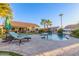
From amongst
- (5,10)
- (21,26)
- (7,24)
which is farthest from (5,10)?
(21,26)

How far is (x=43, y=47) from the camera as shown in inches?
129

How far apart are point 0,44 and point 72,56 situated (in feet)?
2.92

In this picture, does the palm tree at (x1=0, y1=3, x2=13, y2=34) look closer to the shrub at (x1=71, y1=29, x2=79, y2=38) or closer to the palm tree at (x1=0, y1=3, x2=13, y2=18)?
the palm tree at (x1=0, y1=3, x2=13, y2=18)

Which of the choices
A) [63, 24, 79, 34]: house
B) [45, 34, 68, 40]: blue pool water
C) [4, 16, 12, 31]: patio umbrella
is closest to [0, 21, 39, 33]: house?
[4, 16, 12, 31]: patio umbrella

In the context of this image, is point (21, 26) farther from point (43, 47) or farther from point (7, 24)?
point (43, 47)

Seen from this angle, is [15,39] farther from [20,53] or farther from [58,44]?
[58,44]

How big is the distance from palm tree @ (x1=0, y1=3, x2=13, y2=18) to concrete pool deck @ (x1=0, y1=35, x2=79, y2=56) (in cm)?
36

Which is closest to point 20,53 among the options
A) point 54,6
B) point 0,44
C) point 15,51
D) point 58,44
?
point 15,51

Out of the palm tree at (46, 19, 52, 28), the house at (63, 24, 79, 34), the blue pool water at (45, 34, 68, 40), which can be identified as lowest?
the blue pool water at (45, 34, 68, 40)

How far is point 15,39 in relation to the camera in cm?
330

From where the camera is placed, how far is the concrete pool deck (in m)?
3.25

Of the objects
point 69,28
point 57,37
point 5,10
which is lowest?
point 57,37

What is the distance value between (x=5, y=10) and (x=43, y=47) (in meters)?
0.65

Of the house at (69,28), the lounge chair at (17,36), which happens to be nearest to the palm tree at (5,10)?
the lounge chair at (17,36)
